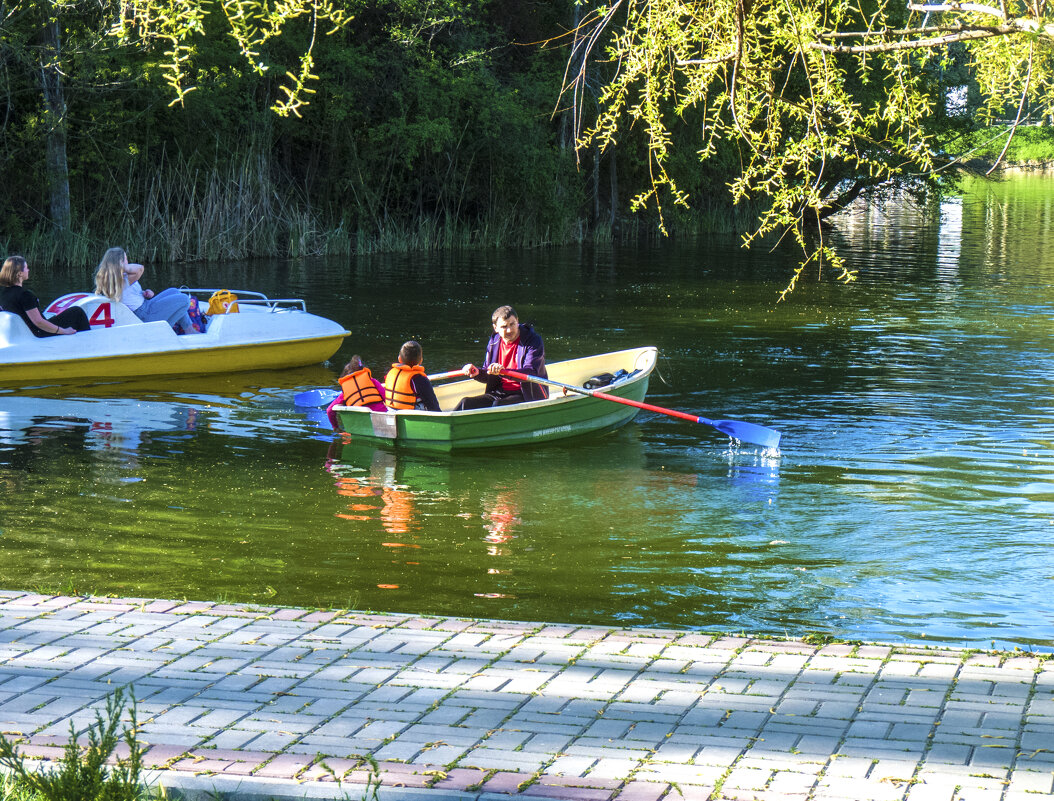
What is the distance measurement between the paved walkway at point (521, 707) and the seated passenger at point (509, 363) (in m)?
6.22

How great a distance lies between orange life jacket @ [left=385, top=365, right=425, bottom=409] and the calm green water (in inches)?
18.0

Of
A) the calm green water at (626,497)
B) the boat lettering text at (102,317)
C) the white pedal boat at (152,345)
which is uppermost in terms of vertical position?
the boat lettering text at (102,317)

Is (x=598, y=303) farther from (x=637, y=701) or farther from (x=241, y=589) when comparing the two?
(x=637, y=701)

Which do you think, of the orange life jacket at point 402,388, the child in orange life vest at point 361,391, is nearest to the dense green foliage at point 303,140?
the child in orange life vest at point 361,391

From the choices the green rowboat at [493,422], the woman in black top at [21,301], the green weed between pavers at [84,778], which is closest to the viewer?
the green weed between pavers at [84,778]

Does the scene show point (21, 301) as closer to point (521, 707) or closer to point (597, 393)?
point (597, 393)

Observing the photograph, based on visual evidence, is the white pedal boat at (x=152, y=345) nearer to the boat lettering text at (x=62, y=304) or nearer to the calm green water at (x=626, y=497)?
the boat lettering text at (x=62, y=304)

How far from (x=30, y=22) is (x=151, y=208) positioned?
4345 mm

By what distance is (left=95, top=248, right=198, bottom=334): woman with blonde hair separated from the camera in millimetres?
13641

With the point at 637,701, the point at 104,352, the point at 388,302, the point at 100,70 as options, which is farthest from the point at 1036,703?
the point at 100,70

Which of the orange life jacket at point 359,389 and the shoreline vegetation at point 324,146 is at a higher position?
the shoreline vegetation at point 324,146

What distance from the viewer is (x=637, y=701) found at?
4281mm

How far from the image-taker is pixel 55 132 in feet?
83.7

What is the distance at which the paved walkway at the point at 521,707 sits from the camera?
3.62 metres
